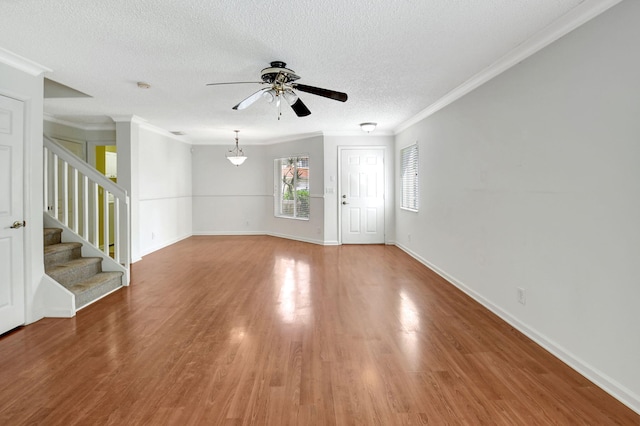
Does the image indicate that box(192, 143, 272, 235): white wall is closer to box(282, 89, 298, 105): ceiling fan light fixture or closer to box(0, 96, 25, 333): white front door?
box(282, 89, 298, 105): ceiling fan light fixture

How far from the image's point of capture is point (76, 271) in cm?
389

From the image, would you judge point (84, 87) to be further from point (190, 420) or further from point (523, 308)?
point (523, 308)

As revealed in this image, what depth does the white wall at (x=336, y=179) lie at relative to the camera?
24.2ft

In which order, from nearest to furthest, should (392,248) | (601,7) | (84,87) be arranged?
(601,7), (84,87), (392,248)

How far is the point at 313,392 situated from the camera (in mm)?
2086

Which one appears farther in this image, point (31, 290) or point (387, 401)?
point (31, 290)

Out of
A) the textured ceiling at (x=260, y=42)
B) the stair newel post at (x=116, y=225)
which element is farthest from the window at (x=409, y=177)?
the stair newel post at (x=116, y=225)

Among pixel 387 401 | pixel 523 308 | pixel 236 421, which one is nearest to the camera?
pixel 236 421

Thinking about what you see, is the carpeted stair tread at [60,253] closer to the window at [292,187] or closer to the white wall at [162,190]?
the white wall at [162,190]

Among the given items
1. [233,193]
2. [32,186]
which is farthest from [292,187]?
[32,186]

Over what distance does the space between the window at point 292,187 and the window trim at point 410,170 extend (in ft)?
7.20

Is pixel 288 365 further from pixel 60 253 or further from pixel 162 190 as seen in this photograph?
pixel 162 190

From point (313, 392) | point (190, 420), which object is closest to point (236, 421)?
point (190, 420)

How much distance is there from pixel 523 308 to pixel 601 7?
7.26ft
